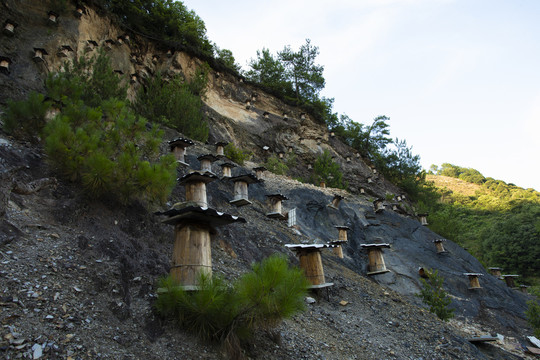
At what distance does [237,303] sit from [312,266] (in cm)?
436

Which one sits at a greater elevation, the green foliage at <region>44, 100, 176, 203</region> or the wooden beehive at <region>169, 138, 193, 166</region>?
the wooden beehive at <region>169, 138, 193, 166</region>

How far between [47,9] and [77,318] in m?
21.4

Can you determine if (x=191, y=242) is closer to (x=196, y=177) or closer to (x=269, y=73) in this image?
(x=196, y=177)

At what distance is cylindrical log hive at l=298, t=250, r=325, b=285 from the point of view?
8434mm

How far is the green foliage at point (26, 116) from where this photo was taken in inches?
340

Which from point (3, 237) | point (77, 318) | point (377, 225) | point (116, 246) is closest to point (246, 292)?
point (77, 318)

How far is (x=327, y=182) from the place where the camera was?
82.1ft

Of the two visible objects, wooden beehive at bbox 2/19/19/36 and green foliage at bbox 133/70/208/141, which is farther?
green foliage at bbox 133/70/208/141

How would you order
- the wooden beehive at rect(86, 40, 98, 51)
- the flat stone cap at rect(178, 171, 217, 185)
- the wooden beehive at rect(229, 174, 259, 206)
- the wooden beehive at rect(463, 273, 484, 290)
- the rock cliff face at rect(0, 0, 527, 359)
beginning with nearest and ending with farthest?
the rock cliff face at rect(0, 0, 527, 359)
the flat stone cap at rect(178, 171, 217, 185)
the wooden beehive at rect(229, 174, 259, 206)
the wooden beehive at rect(463, 273, 484, 290)
the wooden beehive at rect(86, 40, 98, 51)

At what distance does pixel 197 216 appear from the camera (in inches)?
211

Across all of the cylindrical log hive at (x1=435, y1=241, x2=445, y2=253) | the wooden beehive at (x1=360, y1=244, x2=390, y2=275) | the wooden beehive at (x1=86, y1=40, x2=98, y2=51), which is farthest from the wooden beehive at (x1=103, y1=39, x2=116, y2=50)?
the cylindrical log hive at (x1=435, y1=241, x2=445, y2=253)

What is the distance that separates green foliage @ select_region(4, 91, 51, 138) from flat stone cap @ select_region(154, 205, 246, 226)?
19.4 feet

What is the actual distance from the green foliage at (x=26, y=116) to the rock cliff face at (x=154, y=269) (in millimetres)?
559

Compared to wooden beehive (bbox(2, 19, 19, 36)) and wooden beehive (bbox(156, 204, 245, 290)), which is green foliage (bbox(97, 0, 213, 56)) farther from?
wooden beehive (bbox(156, 204, 245, 290))
